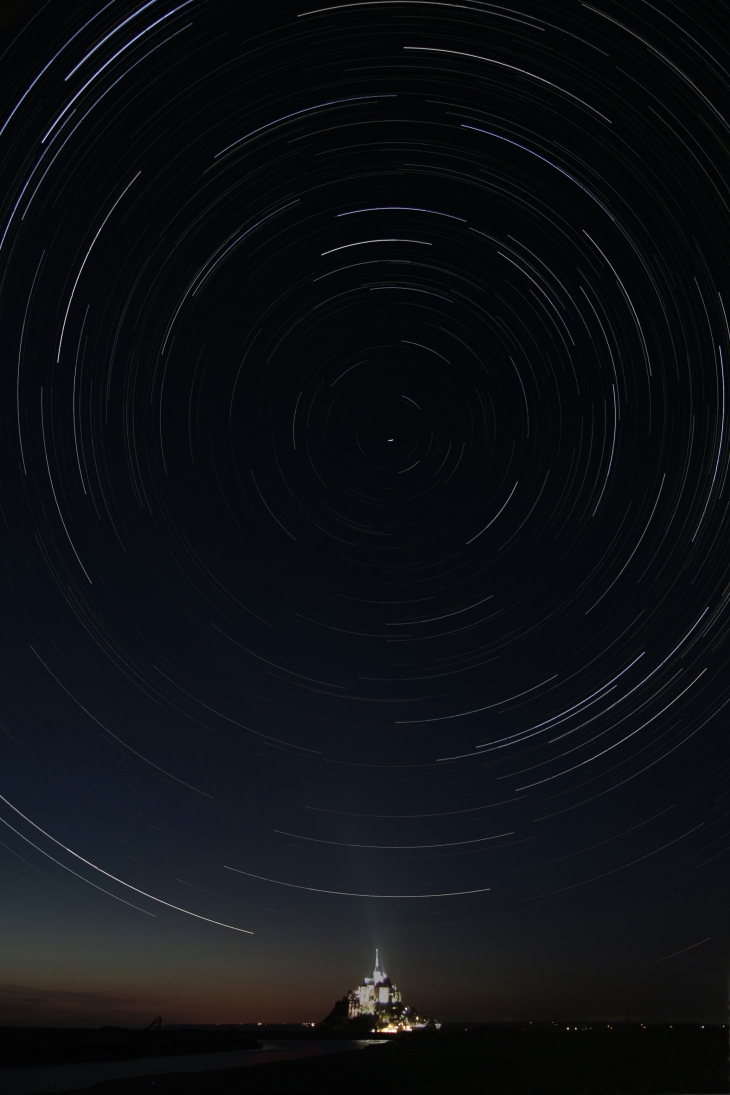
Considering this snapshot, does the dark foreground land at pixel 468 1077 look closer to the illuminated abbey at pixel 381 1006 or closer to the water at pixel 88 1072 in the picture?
the water at pixel 88 1072

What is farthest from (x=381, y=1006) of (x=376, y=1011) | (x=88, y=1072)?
(x=88, y=1072)

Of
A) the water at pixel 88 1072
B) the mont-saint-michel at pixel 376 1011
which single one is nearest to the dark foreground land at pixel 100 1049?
the water at pixel 88 1072

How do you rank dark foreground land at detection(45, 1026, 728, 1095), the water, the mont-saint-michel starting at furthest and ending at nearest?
the mont-saint-michel < the water < dark foreground land at detection(45, 1026, 728, 1095)

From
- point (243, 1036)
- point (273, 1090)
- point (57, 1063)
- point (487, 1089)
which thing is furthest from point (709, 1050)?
point (243, 1036)

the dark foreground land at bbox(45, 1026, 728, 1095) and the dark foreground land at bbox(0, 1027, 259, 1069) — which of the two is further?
the dark foreground land at bbox(0, 1027, 259, 1069)

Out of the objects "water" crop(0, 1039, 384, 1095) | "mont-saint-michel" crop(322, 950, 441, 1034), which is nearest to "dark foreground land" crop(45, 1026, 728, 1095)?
"water" crop(0, 1039, 384, 1095)

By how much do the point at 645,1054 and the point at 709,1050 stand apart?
10.1 m

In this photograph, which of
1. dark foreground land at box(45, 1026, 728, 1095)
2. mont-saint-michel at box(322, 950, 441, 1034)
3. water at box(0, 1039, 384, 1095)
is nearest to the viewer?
dark foreground land at box(45, 1026, 728, 1095)

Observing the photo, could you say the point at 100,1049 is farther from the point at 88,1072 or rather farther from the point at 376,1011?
the point at 376,1011

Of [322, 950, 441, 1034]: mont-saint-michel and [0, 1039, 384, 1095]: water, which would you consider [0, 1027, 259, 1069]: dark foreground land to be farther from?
[322, 950, 441, 1034]: mont-saint-michel

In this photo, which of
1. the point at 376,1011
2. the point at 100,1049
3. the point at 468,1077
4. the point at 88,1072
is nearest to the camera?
the point at 468,1077

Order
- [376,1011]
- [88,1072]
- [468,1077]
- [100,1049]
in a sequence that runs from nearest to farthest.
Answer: [468,1077] → [88,1072] → [100,1049] → [376,1011]

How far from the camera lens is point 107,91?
1459 centimetres

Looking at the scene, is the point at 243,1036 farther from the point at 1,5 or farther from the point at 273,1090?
the point at 1,5
